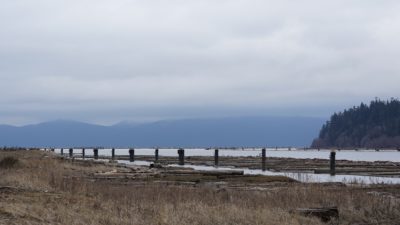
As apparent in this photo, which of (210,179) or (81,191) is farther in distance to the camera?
(210,179)

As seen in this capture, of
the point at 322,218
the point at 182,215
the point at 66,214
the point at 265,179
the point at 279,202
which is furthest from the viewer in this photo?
the point at 265,179

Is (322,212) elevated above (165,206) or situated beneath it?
situated beneath

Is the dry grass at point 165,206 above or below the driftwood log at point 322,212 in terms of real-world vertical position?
above

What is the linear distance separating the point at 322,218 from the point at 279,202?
2610mm

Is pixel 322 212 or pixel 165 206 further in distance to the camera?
pixel 322 212

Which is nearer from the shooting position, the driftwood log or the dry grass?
the dry grass

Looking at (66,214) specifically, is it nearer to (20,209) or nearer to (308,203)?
(20,209)

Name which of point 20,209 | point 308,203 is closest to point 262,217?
point 308,203

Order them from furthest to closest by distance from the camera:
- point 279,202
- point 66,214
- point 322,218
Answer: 1. point 279,202
2. point 322,218
3. point 66,214

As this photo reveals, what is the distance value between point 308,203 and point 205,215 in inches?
236

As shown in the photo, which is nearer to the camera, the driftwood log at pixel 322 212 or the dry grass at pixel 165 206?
the dry grass at pixel 165 206

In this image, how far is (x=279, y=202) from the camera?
21.9m

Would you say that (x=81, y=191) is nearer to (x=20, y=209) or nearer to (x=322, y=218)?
(x=20, y=209)

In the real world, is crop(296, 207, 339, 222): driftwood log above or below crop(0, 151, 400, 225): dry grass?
below
